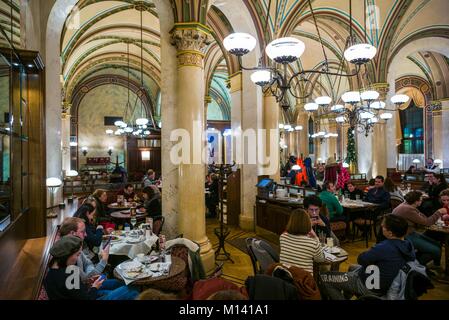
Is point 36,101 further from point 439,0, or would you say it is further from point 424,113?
point 424,113

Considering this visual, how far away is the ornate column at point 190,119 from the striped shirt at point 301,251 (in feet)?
6.81

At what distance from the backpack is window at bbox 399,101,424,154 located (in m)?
17.6

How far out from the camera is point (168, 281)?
2.85m

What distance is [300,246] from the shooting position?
2896 millimetres

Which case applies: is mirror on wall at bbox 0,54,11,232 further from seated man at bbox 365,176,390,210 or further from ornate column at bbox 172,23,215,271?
seated man at bbox 365,176,390,210

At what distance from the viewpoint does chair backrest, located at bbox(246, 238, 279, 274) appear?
3146 mm

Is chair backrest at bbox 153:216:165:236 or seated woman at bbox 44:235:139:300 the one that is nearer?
seated woman at bbox 44:235:139:300

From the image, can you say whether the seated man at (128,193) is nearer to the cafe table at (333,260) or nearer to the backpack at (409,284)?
the cafe table at (333,260)

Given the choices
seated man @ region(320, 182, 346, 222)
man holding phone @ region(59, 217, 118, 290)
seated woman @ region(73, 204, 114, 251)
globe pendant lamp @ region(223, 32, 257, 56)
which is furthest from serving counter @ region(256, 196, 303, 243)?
man holding phone @ region(59, 217, 118, 290)

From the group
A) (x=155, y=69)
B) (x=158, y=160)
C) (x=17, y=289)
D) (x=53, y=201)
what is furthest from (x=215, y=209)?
(x=158, y=160)

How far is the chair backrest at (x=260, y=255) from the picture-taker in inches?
124

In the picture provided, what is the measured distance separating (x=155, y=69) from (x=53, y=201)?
10.2m

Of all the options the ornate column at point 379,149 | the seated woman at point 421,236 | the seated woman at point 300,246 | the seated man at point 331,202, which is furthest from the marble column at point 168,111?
the ornate column at point 379,149
